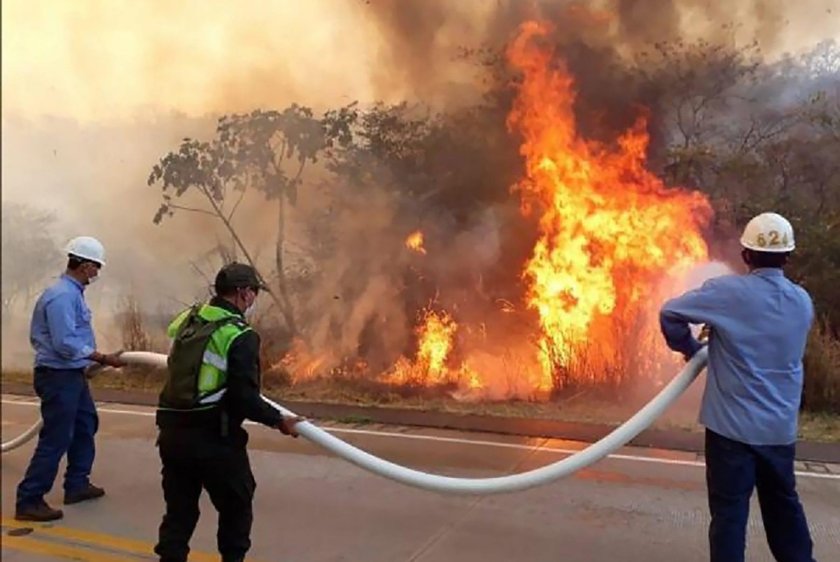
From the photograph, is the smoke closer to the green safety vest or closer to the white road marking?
the white road marking

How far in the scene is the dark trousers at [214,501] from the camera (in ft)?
11.2

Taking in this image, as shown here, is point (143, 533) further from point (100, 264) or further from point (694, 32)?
point (694, 32)

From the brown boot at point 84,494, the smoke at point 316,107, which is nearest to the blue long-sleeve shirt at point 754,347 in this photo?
the brown boot at point 84,494

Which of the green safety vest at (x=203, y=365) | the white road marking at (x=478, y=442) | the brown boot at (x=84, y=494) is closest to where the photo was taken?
the green safety vest at (x=203, y=365)

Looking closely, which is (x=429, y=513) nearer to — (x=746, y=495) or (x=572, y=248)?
(x=746, y=495)

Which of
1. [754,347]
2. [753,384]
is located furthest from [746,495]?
[754,347]

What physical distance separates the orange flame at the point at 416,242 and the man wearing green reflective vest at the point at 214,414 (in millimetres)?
5804

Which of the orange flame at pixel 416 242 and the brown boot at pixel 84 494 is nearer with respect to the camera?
the brown boot at pixel 84 494

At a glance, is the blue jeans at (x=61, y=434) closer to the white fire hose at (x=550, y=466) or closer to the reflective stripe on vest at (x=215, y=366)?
the white fire hose at (x=550, y=466)

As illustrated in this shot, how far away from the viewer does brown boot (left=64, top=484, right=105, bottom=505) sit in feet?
16.0

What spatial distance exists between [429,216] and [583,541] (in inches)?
220

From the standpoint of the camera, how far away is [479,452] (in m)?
6.13

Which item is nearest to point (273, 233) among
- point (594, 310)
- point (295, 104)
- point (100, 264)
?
point (295, 104)

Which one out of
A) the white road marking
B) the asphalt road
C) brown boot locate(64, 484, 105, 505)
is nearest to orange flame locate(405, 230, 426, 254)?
the white road marking
